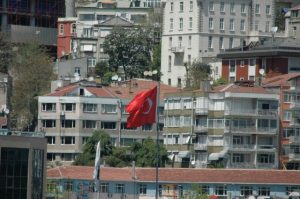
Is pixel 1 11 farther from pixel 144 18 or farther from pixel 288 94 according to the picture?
pixel 288 94

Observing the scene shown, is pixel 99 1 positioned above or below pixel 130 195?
above

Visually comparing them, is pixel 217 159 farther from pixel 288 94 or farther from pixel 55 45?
pixel 55 45

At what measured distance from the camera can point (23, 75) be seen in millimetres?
153625

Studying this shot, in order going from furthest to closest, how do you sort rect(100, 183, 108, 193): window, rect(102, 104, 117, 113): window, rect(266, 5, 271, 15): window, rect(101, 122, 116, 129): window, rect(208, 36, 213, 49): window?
rect(266, 5, 271, 15): window, rect(208, 36, 213, 49): window, rect(101, 122, 116, 129): window, rect(102, 104, 117, 113): window, rect(100, 183, 108, 193): window

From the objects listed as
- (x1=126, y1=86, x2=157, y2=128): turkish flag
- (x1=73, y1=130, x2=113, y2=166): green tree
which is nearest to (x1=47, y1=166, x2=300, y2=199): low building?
(x1=73, y1=130, x2=113, y2=166): green tree

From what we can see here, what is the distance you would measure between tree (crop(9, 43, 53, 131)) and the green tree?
11.0 metres

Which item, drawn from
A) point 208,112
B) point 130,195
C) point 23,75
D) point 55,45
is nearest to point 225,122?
point 208,112

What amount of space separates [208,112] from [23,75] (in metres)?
24.9

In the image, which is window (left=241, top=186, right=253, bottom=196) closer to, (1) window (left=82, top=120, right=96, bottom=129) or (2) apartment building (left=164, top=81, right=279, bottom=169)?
(2) apartment building (left=164, top=81, right=279, bottom=169)

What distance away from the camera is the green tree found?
129 meters

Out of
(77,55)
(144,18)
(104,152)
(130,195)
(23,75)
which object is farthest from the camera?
(144,18)

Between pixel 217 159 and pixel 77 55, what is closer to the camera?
pixel 217 159

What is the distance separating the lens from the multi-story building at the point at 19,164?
282 ft

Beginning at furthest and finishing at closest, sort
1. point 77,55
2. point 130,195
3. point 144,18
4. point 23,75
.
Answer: point 144,18 → point 77,55 → point 23,75 → point 130,195
